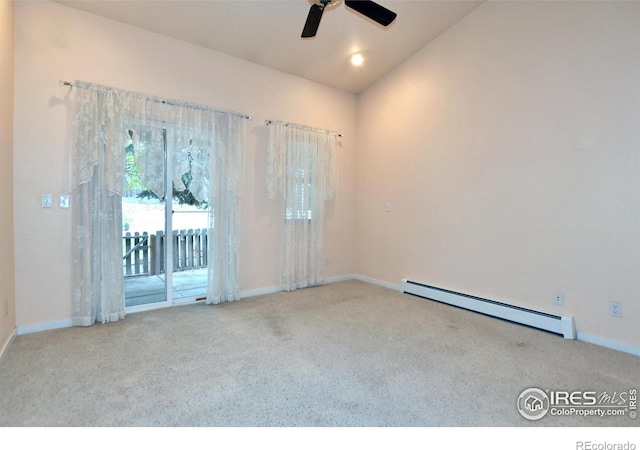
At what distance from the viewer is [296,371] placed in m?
2.23

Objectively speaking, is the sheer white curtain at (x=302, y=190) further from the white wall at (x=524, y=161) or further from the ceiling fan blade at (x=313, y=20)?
the ceiling fan blade at (x=313, y=20)

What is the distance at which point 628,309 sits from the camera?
2633 millimetres

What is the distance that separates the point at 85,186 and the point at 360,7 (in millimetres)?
2988

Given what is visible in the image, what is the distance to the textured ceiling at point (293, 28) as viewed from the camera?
10.2 ft

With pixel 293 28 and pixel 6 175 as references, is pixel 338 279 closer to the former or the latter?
pixel 293 28

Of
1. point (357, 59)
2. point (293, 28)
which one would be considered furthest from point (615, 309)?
point (293, 28)

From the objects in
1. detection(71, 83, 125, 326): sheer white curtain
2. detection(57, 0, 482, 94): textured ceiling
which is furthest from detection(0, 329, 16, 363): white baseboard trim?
detection(57, 0, 482, 94): textured ceiling

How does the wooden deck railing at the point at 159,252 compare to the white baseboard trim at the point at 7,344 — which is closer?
the white baseboard trim at the point at 7,344

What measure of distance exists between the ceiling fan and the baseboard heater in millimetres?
3050

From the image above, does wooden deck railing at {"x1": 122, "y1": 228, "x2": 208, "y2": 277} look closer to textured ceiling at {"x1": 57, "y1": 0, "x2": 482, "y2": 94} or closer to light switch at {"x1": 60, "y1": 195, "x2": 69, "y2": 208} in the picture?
light switch at {"x1": 60, "y1": 195, "x2": 69, "y2": 208}

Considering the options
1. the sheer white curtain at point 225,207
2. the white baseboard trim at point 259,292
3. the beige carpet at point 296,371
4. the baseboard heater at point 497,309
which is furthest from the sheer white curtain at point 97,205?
the baseboard heater at point 497,309

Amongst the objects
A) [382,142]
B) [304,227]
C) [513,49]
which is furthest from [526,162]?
[304,227]

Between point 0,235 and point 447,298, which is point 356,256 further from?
point 0,235

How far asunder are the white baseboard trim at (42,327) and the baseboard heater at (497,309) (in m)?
3.88
